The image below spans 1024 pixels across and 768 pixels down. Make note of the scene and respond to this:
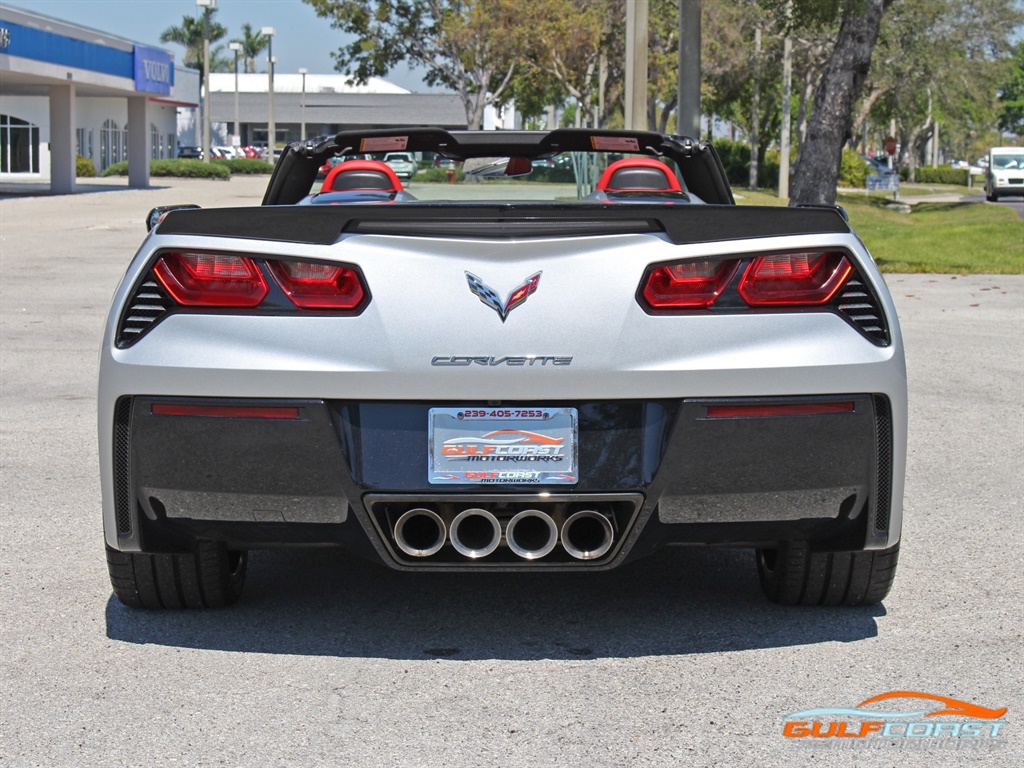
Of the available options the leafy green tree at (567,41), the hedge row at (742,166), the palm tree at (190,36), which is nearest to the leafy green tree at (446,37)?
the leafy green tree at (567,41)

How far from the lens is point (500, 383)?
140 inches

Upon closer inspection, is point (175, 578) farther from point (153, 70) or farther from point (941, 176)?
point (941, 176)

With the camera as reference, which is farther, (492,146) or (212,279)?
(492,146)

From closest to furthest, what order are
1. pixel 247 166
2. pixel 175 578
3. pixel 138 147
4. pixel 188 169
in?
pixel 175 578 < pixel 138 147 < pixel 188 169 < pixel 247 166

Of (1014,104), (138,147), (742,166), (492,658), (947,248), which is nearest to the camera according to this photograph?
(492,658)

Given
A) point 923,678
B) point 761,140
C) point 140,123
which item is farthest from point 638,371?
point 761,140

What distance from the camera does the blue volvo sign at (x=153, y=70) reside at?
5047 centimetres

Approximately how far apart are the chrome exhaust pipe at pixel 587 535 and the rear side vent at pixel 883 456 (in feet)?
2.35

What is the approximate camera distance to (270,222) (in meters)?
3.72

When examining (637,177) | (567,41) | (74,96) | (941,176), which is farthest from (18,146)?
(637,177)

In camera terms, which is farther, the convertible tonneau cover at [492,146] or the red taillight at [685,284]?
the convertible tonneau cover at [492,146]

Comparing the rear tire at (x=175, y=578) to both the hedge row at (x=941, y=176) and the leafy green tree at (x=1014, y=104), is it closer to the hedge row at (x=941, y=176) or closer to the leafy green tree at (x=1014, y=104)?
the hedge row at (x=941, y=176)

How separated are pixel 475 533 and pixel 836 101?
1818cm

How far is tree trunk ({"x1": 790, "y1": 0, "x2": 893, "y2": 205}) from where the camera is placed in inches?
792
